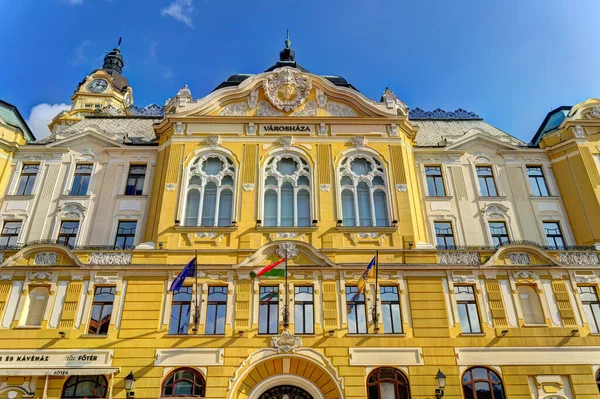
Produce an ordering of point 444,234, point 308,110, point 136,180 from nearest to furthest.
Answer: point 444,234 → point 136,180 → point 308,110

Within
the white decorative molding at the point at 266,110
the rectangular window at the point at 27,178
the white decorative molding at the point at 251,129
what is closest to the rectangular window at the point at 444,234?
the white decorative molding at the point at 266,110

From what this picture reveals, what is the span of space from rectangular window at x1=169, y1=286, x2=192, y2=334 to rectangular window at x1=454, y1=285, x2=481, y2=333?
40.9 ft

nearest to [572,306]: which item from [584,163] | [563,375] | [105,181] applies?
[563,375]

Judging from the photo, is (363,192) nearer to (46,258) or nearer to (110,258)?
(110,258)

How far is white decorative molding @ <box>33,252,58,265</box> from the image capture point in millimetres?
23906

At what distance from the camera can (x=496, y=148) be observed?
29.6 m

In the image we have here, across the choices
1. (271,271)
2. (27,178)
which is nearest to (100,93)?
(27,178)

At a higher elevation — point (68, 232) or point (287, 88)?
point (287, 88)

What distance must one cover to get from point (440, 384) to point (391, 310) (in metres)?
3.94

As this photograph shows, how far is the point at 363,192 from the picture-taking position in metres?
27.0

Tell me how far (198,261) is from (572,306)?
17625mm

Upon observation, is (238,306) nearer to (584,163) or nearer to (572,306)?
(572,306)

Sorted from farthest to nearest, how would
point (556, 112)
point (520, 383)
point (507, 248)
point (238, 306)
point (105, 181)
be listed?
point (556, 112) < point (105, 181) < point (507, 248) < point (238, 306) < point (520, 383)

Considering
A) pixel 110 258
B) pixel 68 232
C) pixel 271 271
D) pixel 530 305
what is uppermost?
pixel 68 232
